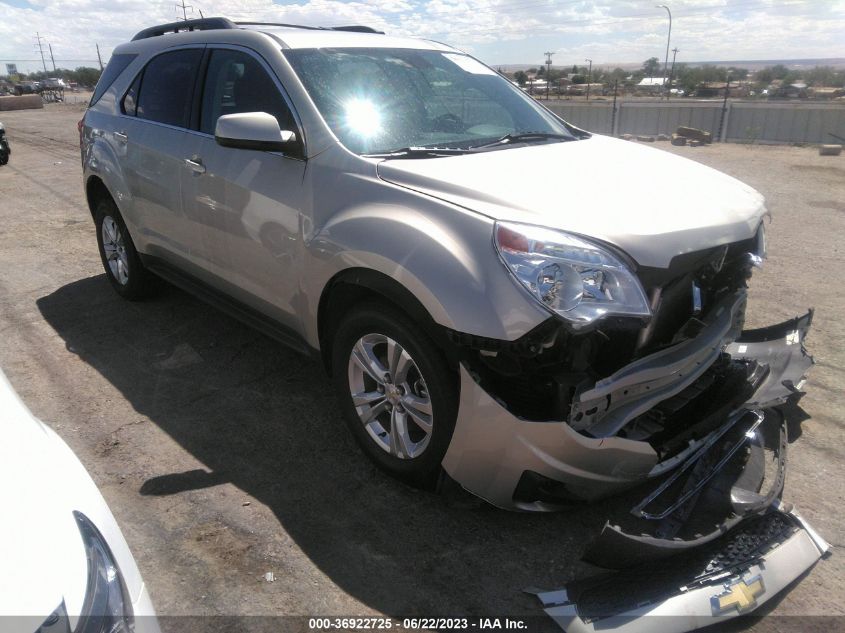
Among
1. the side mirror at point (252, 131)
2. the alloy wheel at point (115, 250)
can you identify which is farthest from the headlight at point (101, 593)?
the alloy wheel at point (115, 250)

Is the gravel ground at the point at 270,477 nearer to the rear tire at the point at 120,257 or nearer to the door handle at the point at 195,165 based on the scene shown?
the rear tire at the point at 120,257

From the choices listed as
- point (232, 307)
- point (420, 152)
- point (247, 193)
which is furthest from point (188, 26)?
point (420, 152)

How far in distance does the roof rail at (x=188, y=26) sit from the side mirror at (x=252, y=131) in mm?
1146

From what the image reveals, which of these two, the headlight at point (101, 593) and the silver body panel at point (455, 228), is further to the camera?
Answer: the silver body panel at point (455, 228)

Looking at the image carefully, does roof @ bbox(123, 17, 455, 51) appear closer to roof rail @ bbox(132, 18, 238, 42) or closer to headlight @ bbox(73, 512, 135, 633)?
roof rail @ bbox(132, 18, 238, 42)

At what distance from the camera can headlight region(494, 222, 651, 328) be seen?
7.66 ft

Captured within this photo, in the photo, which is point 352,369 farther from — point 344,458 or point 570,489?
point 570,489

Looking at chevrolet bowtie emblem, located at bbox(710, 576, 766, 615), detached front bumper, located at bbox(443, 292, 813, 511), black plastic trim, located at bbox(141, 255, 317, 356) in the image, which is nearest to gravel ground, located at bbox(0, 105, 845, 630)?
chevrolet bowtie emblem, located at bbox(710, 576, 766, 615)

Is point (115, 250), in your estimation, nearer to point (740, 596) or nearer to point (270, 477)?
point (270, 477)

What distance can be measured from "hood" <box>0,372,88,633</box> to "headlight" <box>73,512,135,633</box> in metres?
0.03

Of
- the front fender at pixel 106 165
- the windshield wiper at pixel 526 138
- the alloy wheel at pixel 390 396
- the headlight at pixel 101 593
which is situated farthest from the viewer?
the front fender at pixel 106 165

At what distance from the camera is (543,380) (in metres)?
2.39

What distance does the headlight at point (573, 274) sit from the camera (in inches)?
92.0

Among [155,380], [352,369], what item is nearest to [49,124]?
[155,380]
